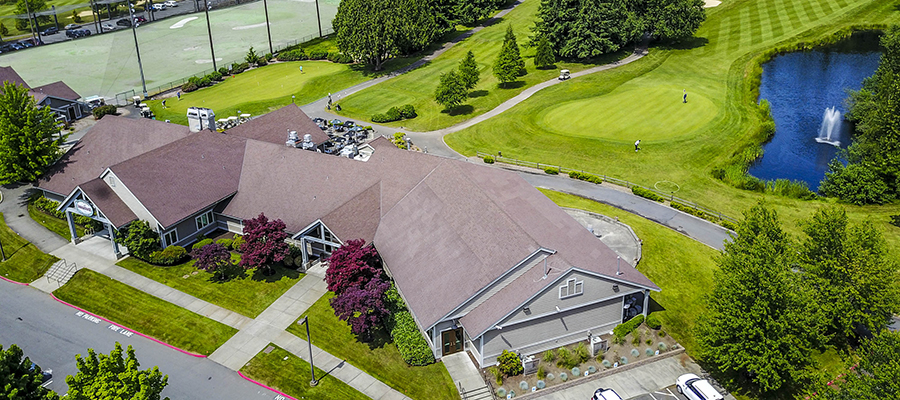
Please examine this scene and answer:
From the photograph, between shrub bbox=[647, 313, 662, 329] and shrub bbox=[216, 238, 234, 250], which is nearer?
shrub bbox=[647, 313, 662, 329]

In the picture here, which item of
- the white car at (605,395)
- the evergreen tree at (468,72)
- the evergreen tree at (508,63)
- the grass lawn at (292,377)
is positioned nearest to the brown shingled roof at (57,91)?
the evergreen tree at (468,72)

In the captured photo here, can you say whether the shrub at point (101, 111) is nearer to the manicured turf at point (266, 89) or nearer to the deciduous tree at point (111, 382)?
the manicured turf at point (266, 89)

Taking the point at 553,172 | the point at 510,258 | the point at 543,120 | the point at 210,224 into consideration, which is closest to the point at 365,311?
the point at 510,258

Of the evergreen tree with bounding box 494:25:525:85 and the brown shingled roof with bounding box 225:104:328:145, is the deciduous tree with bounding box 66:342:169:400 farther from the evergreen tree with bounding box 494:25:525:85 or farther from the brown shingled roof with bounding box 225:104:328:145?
the evergreen tree with bounding box 494:25:525:85

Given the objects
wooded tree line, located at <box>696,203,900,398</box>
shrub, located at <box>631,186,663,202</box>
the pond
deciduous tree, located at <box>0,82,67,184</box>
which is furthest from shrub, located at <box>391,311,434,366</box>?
the pond

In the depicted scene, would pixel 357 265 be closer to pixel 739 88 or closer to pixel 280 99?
pixel 280 99
